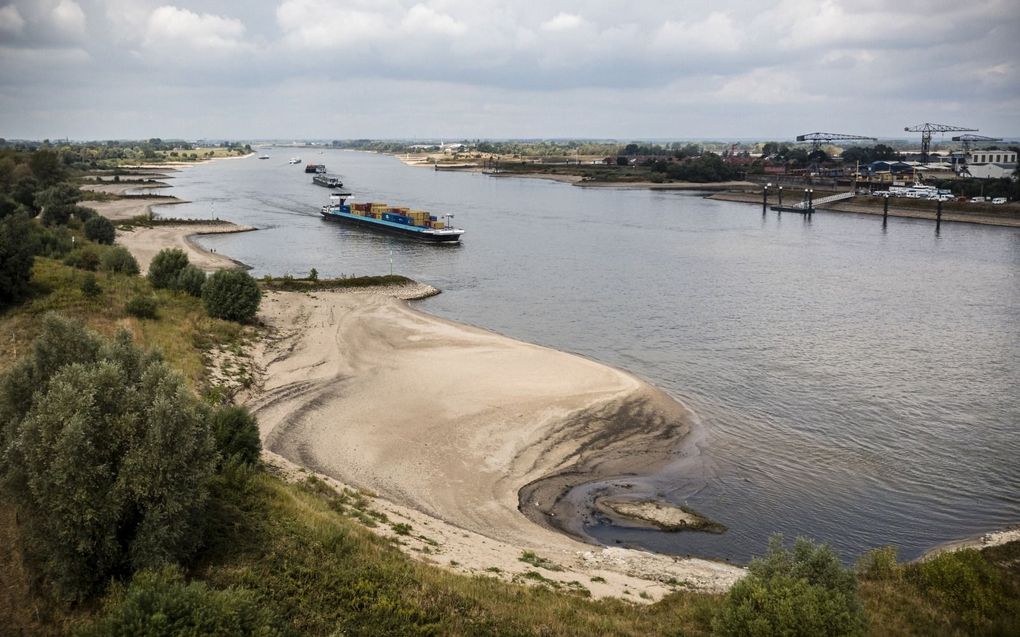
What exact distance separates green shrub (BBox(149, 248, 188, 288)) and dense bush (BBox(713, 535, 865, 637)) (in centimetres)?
3303

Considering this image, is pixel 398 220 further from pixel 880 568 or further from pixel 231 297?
pixel 880 568

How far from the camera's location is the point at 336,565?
42.2ft

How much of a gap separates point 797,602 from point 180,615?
8.36 meters

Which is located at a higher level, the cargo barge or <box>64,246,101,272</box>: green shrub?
the cargo barge

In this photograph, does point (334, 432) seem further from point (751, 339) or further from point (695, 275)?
point (695, 275)

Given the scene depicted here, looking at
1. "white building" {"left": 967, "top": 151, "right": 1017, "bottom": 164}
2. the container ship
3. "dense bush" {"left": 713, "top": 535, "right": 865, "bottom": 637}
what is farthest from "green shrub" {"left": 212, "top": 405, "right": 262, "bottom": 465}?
"white building" {"left": 967, "top": 151, "right": 1017, "bottom": 164}

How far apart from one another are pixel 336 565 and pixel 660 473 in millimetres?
11642

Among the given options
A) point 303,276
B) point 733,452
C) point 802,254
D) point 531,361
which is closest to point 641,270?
point 802,254

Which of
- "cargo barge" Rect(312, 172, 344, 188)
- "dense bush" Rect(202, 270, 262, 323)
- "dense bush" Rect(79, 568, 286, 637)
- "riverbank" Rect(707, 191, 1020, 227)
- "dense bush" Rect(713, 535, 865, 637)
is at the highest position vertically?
"cargo barge" Rect(312, 172, 344, 188)

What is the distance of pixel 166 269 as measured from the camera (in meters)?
37.8

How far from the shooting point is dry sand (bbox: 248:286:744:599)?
16.4 m

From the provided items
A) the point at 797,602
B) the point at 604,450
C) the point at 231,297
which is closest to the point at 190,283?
the point at 231,297

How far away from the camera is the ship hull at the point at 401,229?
6981 cm

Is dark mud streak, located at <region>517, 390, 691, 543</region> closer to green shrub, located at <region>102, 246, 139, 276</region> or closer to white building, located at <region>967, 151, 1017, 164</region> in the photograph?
green shrub, located at <region>102, 246, 139, 276</region>
